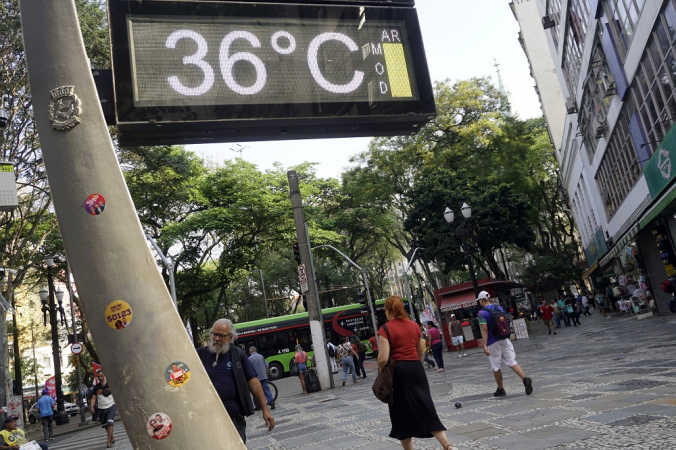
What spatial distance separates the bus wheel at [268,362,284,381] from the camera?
33.1 metres

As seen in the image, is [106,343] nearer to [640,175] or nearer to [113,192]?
[113,192]

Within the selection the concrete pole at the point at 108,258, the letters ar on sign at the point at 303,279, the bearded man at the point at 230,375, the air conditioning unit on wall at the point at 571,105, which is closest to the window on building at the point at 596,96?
the air conditioning unit on wall at the point at 571,105

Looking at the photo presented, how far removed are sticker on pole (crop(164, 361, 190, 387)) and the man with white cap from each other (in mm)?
6496

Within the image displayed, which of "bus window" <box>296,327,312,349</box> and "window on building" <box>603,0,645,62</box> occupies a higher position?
"window on building" <box>603,0,645,62</box>

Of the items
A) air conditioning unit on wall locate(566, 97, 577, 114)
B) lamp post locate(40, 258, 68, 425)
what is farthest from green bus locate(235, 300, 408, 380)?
air conditioning unit on wall locate(566, 97, 577, 114)

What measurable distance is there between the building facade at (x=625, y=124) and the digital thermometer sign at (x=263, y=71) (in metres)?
13.0

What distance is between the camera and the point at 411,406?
4871mm

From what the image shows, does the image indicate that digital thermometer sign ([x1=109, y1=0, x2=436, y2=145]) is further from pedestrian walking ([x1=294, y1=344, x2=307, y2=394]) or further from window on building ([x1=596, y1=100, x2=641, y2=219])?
window on building ([x1=596, y1=100, x2=641, y2=219])

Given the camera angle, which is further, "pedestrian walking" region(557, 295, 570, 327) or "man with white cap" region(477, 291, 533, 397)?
"pedestrian walking" region(557, 295, 570, 327)

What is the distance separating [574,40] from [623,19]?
25.0ft

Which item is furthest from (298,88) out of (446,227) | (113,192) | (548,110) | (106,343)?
(548,110)

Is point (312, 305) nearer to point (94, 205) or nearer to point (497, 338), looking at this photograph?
point (497, 338)

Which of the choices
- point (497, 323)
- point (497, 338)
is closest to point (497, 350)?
point (497, 338)

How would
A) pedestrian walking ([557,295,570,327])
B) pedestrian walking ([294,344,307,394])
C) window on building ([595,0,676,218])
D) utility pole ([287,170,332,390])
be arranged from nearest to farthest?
window on building ([595,0,676,218]) → pedestrian walking ([294,344,307,394]) → utility pole ([287,170,332,390]) → pedestrian walking ([557,295,570,327])
